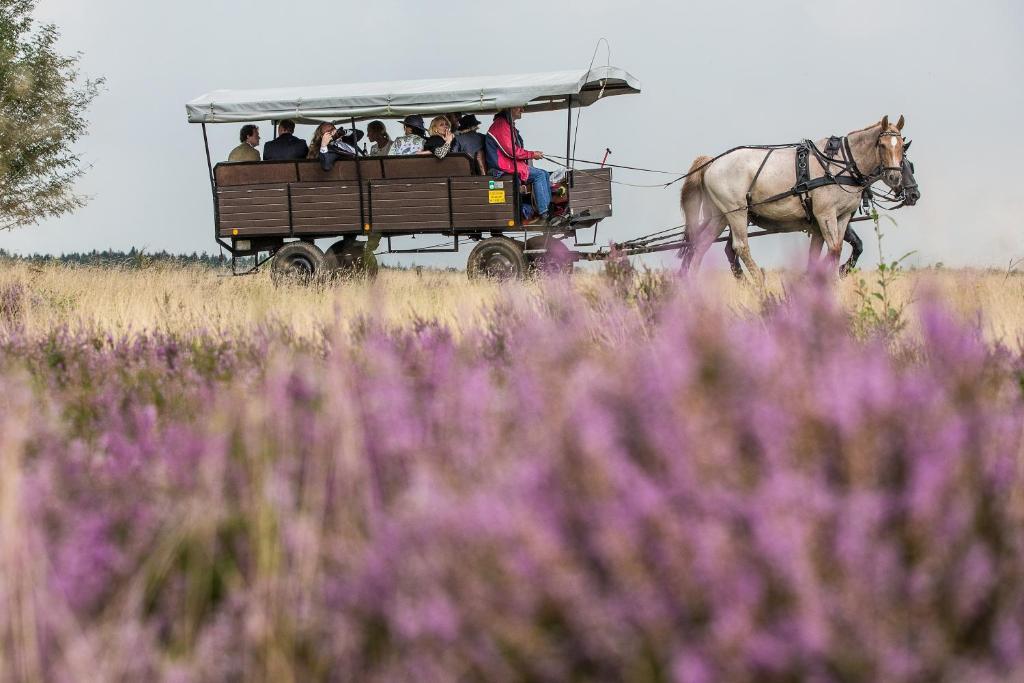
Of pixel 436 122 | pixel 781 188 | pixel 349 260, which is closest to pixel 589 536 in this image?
pixel 781 188

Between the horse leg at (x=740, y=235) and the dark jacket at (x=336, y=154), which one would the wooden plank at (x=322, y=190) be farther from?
the horse leg at (x=740, y=235)

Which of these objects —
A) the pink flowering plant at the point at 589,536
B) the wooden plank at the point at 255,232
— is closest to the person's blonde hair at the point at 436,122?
the wooden plank at the point at 255,232

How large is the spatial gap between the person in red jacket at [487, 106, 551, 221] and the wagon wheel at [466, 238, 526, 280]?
0.63 meters

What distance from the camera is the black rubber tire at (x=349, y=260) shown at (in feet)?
54.5

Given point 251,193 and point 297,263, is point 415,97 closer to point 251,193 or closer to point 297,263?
point 251,193

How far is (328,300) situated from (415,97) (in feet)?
16.9

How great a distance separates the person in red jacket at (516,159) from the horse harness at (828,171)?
298 cm

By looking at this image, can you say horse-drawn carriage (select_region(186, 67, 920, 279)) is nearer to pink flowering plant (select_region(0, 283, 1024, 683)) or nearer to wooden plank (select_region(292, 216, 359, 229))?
wooden plank (select_region(292, 216, 359, 229))

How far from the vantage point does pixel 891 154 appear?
14.3 meters

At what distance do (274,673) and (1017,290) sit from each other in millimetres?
11906

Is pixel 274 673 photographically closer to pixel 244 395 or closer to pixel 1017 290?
pixel 244 395

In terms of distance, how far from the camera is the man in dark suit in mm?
17000

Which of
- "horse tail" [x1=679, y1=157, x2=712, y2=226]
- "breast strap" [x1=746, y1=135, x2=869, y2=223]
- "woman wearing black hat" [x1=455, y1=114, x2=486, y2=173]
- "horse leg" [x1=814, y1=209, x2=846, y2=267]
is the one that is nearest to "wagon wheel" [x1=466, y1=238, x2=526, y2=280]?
"woman wearing black hat" [x1=455, y1=114, x2=486, y2=173]

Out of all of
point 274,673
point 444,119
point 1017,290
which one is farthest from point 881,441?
point 444,119
